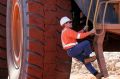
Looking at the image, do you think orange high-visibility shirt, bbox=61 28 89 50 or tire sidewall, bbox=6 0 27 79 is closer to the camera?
orange high-visibility shirt, bbox=61 28 89 50

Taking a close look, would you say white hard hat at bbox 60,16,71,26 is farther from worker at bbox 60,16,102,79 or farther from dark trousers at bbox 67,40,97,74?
dark trousers at bbox 67,40,97,74

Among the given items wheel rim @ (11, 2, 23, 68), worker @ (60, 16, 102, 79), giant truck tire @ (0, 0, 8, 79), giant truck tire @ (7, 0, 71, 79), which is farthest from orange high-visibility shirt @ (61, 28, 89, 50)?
giant truck tire @ (0, 0, 8, 79)

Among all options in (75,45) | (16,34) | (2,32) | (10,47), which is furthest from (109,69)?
(75,45)

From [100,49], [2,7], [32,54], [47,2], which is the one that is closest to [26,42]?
[32,54]

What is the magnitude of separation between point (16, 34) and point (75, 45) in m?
1.01

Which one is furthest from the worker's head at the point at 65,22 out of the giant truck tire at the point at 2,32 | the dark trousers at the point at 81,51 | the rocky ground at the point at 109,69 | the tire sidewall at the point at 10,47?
the rocky ground at the point at 109,69

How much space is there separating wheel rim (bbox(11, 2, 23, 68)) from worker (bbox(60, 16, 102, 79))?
648 millimetres

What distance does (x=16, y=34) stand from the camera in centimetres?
542

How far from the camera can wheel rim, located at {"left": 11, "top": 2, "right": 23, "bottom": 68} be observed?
5.23m

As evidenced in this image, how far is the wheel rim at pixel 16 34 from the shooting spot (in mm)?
5227

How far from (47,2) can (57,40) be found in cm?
38

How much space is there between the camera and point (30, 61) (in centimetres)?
468

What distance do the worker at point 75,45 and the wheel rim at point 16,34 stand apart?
648mm

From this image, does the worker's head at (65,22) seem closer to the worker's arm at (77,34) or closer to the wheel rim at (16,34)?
the worker's arm at (77,34)
